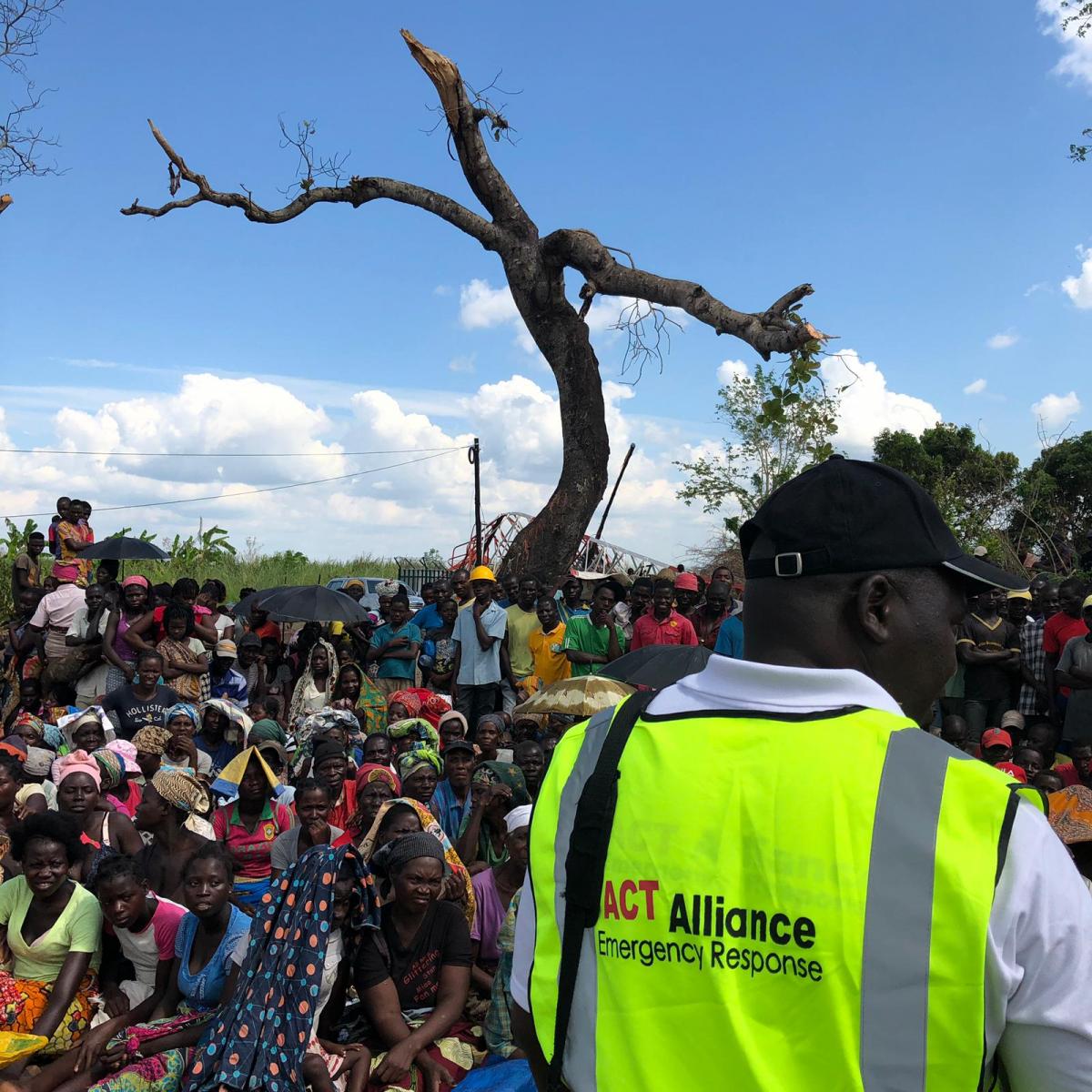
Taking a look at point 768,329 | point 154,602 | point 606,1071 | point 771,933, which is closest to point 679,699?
point 771,933

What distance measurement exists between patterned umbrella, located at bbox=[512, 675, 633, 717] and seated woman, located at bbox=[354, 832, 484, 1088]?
2.56m

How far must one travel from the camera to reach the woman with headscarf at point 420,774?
613 cm

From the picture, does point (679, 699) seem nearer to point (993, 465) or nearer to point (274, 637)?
point (274, 637)

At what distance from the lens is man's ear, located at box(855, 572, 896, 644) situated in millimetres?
1211

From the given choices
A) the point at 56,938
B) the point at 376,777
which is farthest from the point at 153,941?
the point at 376,777

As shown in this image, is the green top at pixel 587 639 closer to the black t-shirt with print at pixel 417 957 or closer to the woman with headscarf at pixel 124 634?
the woman with headscarf at pixel 124 634

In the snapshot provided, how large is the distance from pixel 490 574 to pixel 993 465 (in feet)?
47.9

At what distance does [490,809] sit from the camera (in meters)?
5.83

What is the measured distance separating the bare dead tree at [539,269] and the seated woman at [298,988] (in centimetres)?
613

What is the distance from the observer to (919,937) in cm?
99

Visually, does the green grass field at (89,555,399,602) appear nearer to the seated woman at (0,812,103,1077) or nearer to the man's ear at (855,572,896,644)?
the seated woman at (0,812,103,1077)

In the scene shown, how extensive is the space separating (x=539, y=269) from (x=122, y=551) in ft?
15.8

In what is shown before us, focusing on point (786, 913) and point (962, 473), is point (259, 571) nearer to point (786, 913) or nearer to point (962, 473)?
point (962, 473)

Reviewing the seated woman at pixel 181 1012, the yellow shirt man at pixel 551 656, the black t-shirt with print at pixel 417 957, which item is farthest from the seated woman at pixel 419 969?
the yellow shirt man at pixel 551 656
